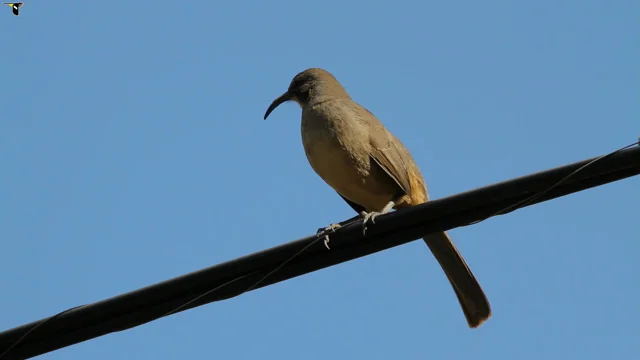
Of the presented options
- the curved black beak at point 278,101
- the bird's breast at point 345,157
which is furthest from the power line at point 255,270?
the curved black beak at point 278,101

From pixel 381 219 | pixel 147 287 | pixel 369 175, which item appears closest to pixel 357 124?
pixel 369 175

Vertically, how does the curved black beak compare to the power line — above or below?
above

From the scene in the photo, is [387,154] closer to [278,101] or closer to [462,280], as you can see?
[462,280]

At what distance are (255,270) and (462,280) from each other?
2.74m

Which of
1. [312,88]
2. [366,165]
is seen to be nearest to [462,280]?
[366,165]

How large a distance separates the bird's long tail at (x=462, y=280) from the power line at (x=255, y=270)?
6.96 ft

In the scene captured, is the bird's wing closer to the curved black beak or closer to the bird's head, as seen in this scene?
the bird's head

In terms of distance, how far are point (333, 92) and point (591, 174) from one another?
443 cm

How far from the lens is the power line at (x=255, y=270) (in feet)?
15.1

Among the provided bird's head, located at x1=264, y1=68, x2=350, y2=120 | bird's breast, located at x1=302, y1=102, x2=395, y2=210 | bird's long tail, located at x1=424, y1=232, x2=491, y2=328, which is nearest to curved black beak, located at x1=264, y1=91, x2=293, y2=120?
bird's head, located at x1=264, y1=68, x2=350, y2=120

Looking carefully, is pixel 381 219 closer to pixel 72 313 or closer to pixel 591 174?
pixel 591 174

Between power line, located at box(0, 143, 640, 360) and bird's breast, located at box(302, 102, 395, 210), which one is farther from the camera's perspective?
bird's breast, located at box(302, 102, 395, 210)

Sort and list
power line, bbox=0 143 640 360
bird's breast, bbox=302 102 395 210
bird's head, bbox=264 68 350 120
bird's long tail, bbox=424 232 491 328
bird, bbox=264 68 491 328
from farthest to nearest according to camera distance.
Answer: bird's head, bbox=264 68 350 120 → bird's breast, bbox=302 102 395 210 → bird, bbox=264 68 491 328 → bird's long tail, bbox=424 232 491 328 → power line, bbox=0 143 640 360

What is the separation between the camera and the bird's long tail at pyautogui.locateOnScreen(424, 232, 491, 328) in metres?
6.91
